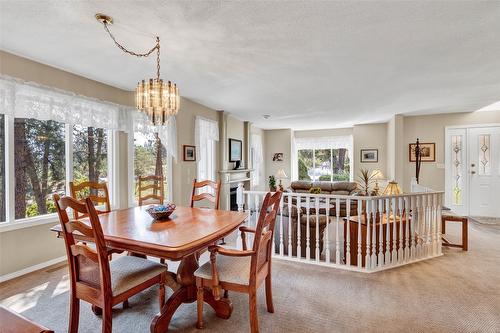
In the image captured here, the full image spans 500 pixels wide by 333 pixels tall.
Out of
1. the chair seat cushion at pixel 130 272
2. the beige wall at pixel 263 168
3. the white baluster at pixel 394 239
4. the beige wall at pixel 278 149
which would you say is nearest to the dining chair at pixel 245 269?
the chair seat cushion at pixel 130 272

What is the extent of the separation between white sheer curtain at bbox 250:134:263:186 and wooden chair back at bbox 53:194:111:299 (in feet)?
20.8

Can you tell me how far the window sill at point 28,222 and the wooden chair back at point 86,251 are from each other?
1.69 m

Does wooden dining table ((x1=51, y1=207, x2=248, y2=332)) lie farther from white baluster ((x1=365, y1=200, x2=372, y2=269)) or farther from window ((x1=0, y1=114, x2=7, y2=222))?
white baluster ((x1=365, y1=200, x2=372, y2=269))

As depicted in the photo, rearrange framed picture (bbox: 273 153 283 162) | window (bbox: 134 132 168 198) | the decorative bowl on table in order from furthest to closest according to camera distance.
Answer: framed picture (bbox: 273 153 283 162) < window (bbox: 134 132 168 198) < the decorative bowl on table

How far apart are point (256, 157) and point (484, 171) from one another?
5613 mm

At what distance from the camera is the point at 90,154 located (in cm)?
346

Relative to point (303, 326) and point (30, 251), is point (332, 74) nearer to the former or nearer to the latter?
point (303, 326)

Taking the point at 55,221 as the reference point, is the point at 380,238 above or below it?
below

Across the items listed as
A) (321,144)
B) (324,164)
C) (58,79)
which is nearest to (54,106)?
(58,79)

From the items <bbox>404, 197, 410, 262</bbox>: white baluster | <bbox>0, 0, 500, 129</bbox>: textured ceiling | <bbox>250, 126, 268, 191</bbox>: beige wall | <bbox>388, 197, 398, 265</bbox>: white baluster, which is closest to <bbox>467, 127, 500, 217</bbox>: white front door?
<bbox>0, 0, 500, 129</bbox>: textured ceiling

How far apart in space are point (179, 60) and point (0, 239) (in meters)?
2.66

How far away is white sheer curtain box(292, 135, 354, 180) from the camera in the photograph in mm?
7746

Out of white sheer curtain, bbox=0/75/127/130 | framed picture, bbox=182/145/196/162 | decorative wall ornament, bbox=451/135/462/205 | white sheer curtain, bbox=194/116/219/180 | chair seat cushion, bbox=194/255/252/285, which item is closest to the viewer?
chair seat cushion, bbox=194/255/252/285

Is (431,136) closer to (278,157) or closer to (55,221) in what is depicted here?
(278,157)
